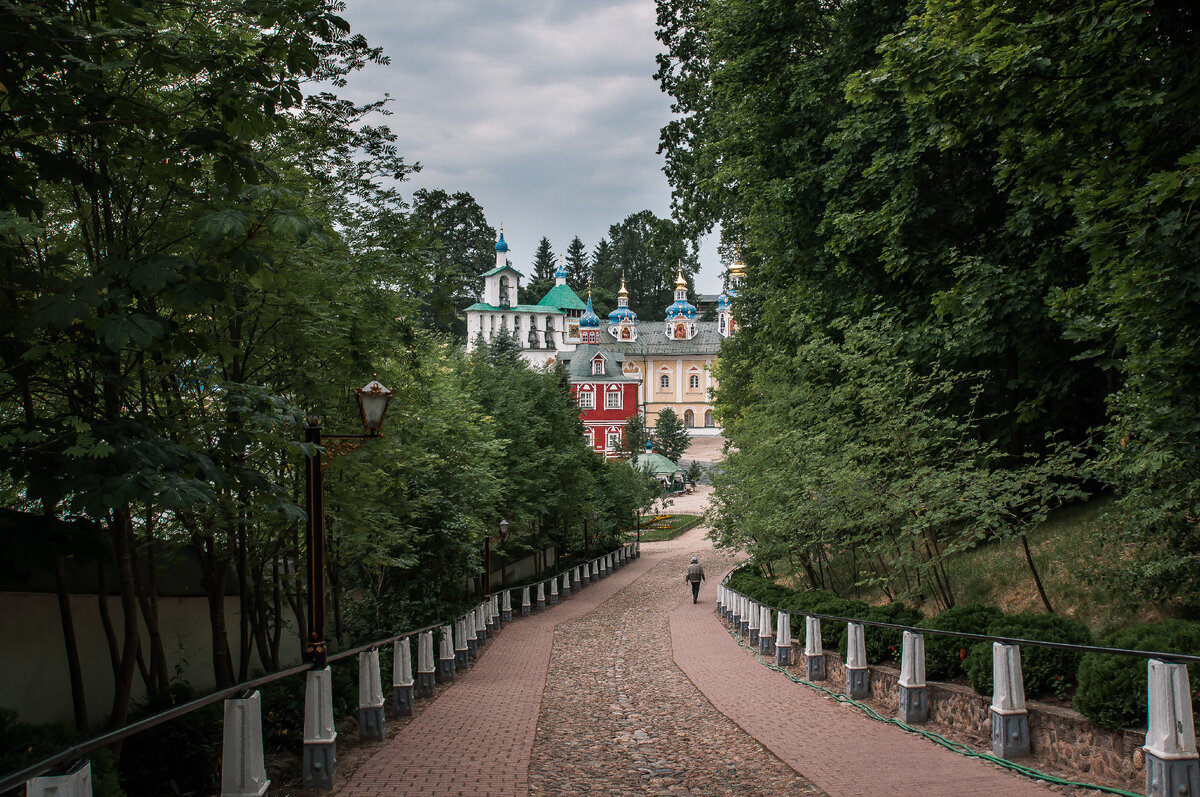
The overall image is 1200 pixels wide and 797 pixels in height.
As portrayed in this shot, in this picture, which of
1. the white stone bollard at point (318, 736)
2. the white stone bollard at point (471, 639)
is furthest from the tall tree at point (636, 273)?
the white stone bollard at point (318, 736)

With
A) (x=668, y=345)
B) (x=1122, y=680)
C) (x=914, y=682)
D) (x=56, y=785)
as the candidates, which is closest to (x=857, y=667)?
(x=914, y=682)

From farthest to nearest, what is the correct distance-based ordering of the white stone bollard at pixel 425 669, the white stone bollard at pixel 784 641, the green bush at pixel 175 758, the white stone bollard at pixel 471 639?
the white stone bollard at pixel 471 639
the white stone bollard at pixel 784 641
the white stone bollard at pixel 425 669
the green bush at pixel 175 758

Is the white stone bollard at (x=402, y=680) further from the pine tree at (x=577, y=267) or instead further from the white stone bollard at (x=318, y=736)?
the pine tree at (x=577, y=267)

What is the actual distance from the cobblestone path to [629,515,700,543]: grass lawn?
38844mm

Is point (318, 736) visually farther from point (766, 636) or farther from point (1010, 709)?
point (766, 636)

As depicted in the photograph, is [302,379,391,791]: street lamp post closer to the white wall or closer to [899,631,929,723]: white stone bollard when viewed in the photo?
the white wall

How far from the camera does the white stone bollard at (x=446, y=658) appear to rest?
1452 cm

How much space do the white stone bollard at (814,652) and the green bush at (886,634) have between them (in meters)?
1.00

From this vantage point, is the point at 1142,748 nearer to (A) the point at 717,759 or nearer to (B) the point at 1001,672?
(B) the point at 1001,672

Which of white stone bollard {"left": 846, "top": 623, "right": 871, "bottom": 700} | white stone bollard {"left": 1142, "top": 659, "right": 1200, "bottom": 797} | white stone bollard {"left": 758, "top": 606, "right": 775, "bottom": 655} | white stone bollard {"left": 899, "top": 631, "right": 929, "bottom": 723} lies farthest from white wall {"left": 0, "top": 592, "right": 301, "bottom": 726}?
white stone bollard {"left": 758, "top": 606, "right": 775, "bottom": 655}

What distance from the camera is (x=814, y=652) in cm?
1316

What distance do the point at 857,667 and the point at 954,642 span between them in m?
1.79

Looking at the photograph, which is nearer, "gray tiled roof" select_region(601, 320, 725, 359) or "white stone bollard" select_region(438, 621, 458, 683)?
"white stone bollard" select_region(438, 621, 458, 683)

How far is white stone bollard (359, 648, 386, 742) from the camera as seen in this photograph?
942 centimetres
